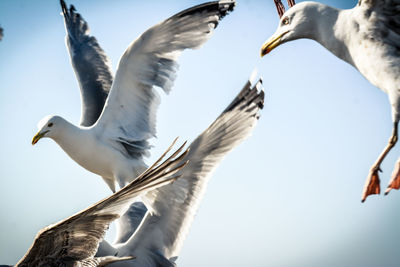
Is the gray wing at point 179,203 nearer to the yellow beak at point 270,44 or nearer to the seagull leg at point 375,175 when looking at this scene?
the yellow beak at point 270,44

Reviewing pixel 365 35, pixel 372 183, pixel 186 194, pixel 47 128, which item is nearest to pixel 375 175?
pixel 372 183

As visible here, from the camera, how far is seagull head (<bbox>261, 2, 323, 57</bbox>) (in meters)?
1.51

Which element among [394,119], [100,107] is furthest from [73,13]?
[394,119]

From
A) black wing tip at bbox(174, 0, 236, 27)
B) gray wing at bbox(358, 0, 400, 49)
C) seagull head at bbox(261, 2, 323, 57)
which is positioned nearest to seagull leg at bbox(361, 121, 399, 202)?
gray wing at bbox(358, 0, 400, 49)

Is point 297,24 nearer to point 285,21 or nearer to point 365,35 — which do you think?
point 285,21

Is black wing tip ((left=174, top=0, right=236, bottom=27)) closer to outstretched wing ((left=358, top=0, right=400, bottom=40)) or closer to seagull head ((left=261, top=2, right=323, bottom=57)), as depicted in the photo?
seagull head ((left=261, top=2, right=323, bottom=57))

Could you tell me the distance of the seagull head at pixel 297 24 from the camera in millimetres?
1514

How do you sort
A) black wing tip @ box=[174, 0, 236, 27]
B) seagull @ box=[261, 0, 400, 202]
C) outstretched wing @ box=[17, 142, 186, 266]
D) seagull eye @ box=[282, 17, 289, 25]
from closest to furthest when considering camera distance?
outstretched wing @ box=[17, 142, 186, 266], seagull @ box=[261, 0, 400, 202], seagull eye @ box=[282, 17, 289, 25], black wing tip @ box=[174, 0, 236, 27]

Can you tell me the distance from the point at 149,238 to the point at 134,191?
800mm

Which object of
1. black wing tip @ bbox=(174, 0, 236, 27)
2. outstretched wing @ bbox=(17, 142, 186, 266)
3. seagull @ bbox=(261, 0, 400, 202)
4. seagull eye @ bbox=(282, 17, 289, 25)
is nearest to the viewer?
outstretched wing @ bbox=(17, 142, 186, 266)

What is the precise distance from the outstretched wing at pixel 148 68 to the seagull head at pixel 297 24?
5.00 feet

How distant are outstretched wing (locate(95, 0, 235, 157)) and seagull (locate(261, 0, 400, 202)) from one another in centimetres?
156

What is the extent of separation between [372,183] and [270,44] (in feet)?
1.52

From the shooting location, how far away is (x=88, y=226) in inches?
58.6
